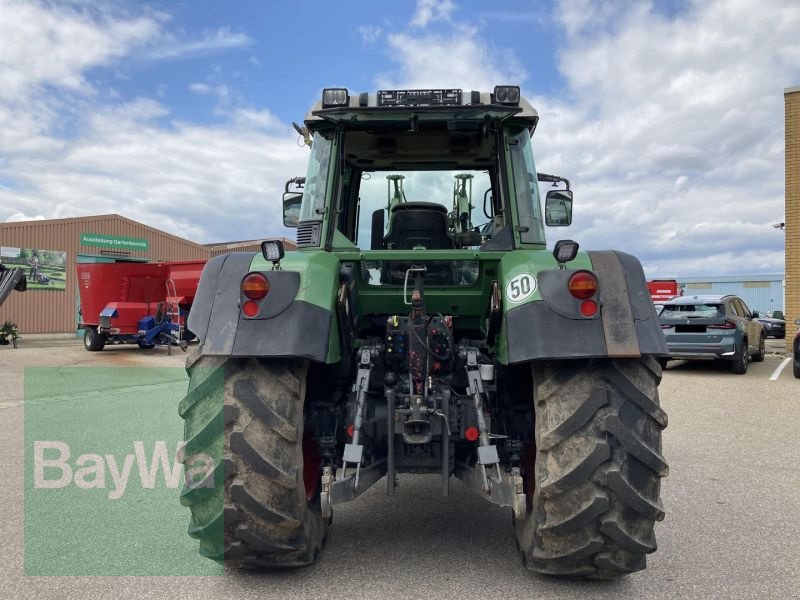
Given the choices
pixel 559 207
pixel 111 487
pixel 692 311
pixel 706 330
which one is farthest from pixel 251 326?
pixel 692 311

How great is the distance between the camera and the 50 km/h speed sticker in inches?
123

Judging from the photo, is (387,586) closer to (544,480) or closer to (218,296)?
(544,480)

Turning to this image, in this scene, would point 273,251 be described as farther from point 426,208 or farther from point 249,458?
point 426,208

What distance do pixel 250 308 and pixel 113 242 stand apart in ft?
94.8

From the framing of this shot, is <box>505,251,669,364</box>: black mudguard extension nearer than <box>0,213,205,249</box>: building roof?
Yes

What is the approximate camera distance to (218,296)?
317cm

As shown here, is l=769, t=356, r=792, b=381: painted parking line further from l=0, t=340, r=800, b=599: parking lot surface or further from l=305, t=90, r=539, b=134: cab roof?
l=305, t=90, r=539, b=134: cab roof

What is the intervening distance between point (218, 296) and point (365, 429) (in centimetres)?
104

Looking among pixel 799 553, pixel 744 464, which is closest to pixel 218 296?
pixel 799 553

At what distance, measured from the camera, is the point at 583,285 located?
9.92ft

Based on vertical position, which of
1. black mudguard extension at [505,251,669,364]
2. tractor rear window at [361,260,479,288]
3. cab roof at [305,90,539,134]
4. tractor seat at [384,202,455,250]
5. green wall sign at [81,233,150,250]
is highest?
green wall sign at [81,233,150,250]

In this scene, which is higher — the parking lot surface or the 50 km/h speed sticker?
the 50 km/h speed sticker

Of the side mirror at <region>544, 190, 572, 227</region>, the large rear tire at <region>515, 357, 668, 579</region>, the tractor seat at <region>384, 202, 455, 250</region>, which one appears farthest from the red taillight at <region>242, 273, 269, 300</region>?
the side mirror at <region>544, 190, 572, 227</region>

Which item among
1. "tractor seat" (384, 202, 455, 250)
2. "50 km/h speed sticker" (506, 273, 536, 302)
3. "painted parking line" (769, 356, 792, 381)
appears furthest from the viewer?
"painted parking line" (769, 356, 792, 381)
